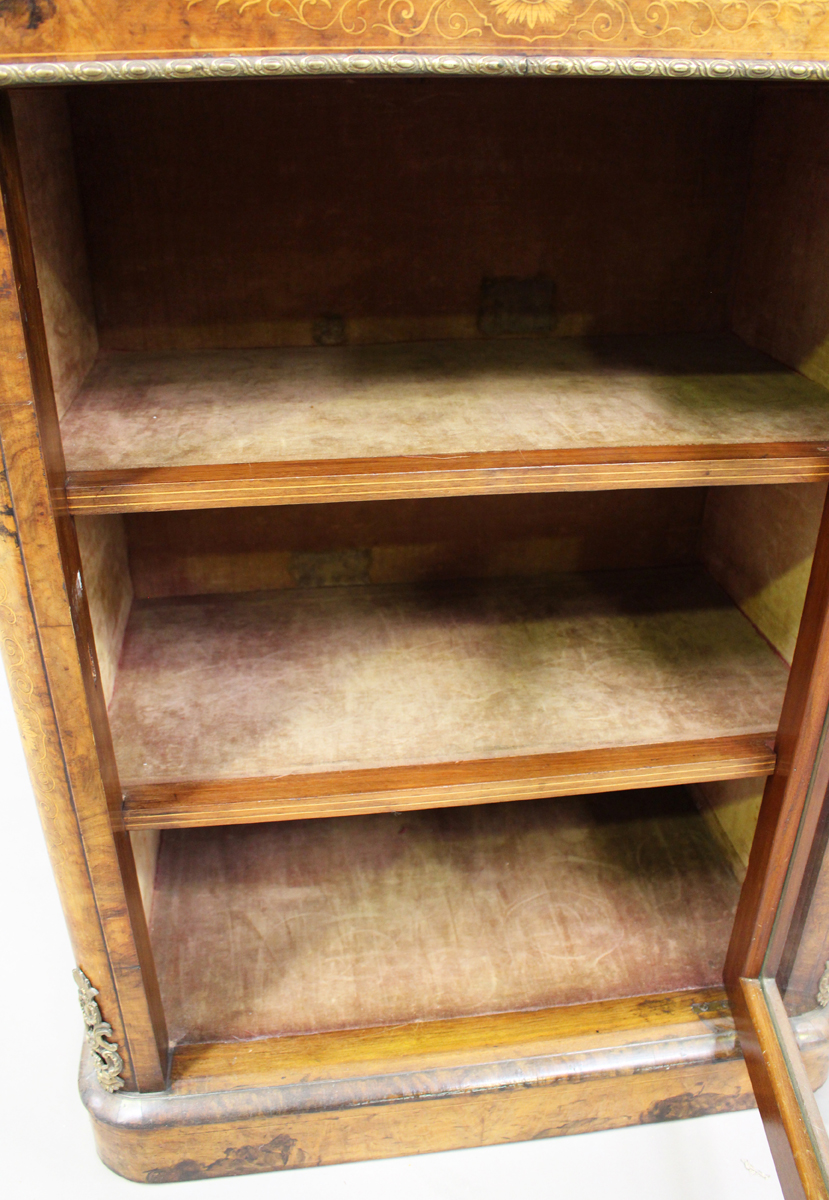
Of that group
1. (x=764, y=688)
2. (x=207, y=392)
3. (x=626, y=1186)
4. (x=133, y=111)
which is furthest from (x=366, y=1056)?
(x=133, y=111)

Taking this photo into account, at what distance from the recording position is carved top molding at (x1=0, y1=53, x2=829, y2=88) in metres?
0.78

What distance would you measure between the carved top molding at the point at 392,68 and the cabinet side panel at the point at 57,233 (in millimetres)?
329

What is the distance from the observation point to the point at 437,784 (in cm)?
129

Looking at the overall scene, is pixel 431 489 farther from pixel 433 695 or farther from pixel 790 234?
pixel 790 234

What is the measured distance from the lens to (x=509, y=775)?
4.27ft

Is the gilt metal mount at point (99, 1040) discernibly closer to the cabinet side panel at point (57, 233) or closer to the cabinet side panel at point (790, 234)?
the cabinet side panel at point (57, 233)

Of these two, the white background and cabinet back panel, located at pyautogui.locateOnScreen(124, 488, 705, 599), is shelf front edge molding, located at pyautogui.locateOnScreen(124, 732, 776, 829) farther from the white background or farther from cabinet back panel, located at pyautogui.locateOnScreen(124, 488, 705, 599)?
the white background

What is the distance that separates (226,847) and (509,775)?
84cm

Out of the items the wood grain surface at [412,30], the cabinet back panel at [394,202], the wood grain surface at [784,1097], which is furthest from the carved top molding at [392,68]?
the wood grain surface at [784,1097]

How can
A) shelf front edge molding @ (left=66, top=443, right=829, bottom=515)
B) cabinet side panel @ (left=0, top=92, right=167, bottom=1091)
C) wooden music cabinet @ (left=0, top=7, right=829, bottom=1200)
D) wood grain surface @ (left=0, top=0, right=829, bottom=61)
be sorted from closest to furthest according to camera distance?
wood grain surface @ (left=0, top=0, right=829, bottom=61)
cabinet side panel @ (left=0, top=92, right=167, bottom=1091)
shelf front edge molding @ (left=66, top=443, right=829, bottom=515)
wooden music cabinet @ (left=0, top=7, right=829, bottom=1200)

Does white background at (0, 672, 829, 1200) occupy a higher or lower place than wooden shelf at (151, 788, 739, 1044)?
lower

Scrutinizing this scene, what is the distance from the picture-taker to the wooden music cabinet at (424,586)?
3.82 ft

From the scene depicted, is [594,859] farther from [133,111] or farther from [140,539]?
[133,111]

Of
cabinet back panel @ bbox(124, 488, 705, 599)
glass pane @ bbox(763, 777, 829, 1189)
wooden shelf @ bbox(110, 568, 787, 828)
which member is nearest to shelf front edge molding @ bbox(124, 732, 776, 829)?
wooden shelf @ bbox(110, 568, 787, 828)
